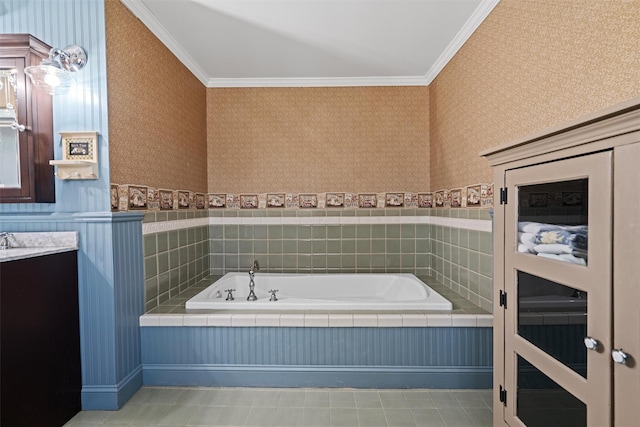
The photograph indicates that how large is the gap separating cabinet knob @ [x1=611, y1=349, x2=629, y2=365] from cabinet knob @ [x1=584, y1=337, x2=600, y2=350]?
1.8 inches

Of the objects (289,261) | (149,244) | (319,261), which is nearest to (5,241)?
(149,244)

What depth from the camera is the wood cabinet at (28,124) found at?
1.80 meters

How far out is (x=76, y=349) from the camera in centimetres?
192

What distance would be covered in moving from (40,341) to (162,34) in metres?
2.15

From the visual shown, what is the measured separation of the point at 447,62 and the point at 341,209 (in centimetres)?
164

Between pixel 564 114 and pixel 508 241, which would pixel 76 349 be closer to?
pixel 508 241

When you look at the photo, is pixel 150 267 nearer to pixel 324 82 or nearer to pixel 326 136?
pixel 326 136

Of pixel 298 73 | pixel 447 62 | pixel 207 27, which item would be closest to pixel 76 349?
pixel 207 27

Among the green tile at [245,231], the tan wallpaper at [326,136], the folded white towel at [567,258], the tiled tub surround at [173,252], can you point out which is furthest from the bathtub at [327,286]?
the folded white towel at [567,258]

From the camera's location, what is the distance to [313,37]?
2.56 meters

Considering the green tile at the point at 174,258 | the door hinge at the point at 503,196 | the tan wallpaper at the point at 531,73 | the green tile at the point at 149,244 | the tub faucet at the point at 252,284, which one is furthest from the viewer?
the tub faucet at the point at 252,284

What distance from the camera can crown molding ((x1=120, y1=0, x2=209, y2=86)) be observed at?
216 cm

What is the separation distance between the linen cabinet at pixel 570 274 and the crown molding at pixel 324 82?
2144 mm

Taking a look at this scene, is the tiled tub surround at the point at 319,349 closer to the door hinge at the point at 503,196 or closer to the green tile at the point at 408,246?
the door hinge at the point at 503,196
